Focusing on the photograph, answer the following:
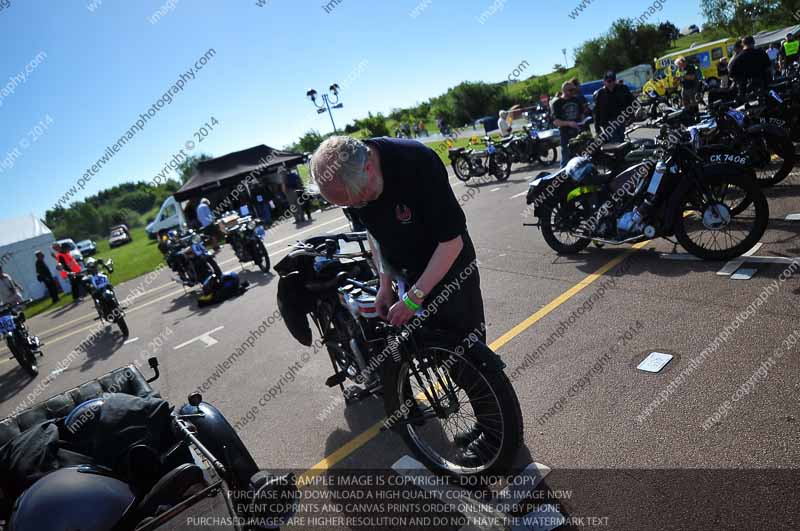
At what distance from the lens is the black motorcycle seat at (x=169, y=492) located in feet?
6.15

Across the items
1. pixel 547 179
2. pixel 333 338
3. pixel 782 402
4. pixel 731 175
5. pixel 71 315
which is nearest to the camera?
pixel 782 402

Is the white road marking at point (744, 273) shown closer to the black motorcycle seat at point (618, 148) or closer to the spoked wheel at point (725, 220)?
the spoked wheel at point (725, 220)

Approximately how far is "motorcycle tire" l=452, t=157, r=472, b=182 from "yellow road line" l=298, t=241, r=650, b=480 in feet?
29.0

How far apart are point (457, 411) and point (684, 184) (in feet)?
11.4

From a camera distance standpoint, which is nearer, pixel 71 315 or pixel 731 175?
pixel 731 175

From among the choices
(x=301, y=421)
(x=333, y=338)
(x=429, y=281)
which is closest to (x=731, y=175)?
(x=429, y=281)

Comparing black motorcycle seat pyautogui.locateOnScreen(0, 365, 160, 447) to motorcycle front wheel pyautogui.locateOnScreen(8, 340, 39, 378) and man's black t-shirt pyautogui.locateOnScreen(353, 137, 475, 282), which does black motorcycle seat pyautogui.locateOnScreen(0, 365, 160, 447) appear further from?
motorcycle front wheel pyautogui.locateOnScreen(8, 340, 39, 378)

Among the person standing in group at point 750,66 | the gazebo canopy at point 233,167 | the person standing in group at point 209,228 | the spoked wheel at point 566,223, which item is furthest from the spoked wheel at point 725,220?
the gazebo canopy at point 233,167

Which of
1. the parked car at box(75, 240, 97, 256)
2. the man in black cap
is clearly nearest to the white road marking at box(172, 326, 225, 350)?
the man in black cap

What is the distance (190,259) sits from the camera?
975 cm

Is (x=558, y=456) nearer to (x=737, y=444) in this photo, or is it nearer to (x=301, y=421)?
(x=737, y=444)

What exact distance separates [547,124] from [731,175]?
16306 mm

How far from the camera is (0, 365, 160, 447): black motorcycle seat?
8.54 ft

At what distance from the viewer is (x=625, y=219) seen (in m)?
4.94
